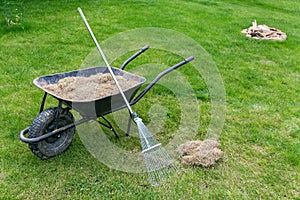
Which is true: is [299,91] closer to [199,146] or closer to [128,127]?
[199,146]

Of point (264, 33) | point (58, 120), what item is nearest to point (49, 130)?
point (58, 120)

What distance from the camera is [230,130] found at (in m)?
3.25

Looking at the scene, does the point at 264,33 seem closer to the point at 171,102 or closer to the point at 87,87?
the point at 171,102

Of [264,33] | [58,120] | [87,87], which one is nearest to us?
[58,120]

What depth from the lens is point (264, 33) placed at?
19.7 ft

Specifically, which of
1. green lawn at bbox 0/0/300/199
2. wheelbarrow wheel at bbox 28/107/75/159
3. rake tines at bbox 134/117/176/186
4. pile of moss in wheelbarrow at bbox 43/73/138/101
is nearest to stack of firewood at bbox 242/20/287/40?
green lawn at bbox 0/0/300/199

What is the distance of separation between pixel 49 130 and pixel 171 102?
151 centimetres

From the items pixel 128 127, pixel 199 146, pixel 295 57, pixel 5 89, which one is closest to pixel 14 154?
pixel 128 127

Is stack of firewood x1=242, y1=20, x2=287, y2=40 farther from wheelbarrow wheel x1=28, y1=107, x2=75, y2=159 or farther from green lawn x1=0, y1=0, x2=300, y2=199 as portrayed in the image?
wheelbarrow wheel x1=28, y1=107, x2=75, y2=159

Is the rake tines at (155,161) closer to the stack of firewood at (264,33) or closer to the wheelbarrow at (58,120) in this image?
the wheelbarrow at (58,120)

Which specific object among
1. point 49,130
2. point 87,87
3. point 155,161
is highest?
point 87,87

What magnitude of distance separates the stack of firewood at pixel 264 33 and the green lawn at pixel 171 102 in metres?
0.22

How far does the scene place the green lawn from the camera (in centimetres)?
253

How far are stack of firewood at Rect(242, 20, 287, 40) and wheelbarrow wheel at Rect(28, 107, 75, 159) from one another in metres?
4.30
